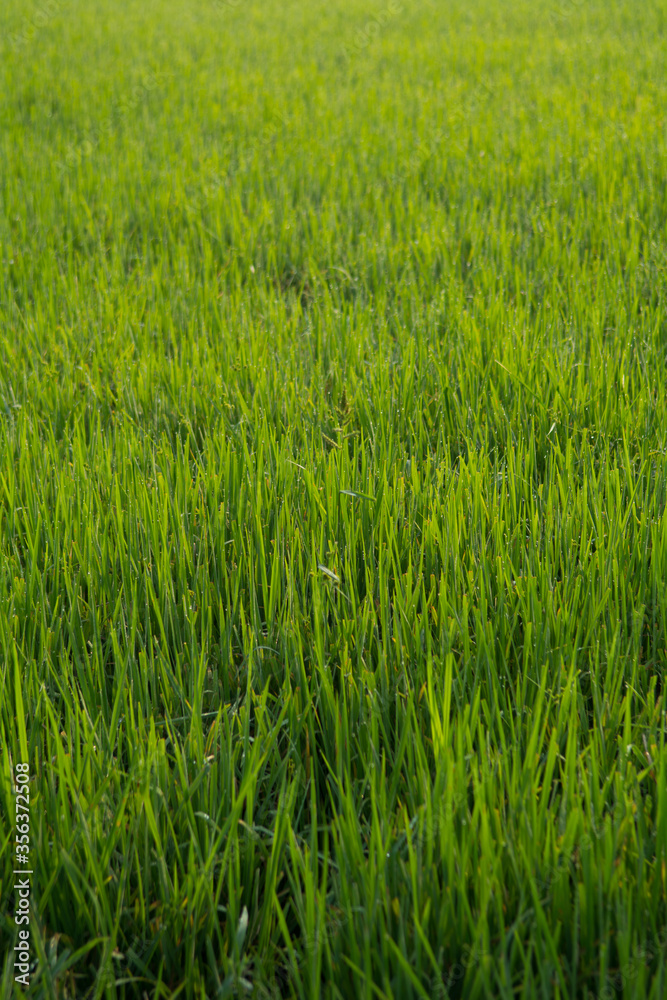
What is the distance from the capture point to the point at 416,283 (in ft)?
9.02

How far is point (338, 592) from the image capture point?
135 cm

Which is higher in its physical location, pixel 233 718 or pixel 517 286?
pixel 517 286

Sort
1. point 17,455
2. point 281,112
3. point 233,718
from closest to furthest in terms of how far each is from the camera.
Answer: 1. point 233,718
2. point 17,455
3. point 281,112

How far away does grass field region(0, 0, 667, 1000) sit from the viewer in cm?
86

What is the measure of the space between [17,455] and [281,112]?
13.8ft

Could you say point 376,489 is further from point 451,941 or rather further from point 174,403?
point 451,941

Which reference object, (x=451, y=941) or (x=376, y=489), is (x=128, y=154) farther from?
(x=451, y=941)

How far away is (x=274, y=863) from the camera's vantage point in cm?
91

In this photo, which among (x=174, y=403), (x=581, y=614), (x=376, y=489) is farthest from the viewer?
(x=174, y=403)

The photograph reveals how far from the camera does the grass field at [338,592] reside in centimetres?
86

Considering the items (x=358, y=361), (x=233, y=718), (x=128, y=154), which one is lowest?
(x=233, y=718)

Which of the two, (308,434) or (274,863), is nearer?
(274,863)

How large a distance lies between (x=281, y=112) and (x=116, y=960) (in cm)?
536

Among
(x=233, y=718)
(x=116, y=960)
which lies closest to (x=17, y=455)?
(x=233, y=718)
